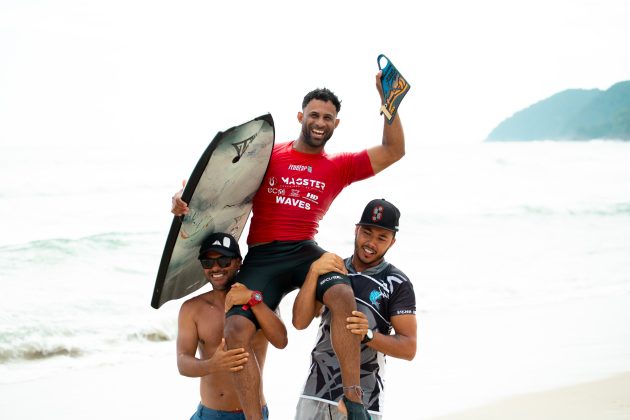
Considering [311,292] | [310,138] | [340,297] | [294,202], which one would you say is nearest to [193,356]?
[311,292]

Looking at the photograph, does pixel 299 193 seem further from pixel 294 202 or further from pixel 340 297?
pixel 340 297

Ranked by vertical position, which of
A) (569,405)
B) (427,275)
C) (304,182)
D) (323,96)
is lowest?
(569,405)

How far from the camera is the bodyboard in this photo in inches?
184

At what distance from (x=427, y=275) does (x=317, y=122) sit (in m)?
Answer: 9.53

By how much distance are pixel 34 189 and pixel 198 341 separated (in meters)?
22.1

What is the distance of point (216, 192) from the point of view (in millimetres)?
4820

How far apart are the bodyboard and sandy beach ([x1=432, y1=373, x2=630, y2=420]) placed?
8.90 feet

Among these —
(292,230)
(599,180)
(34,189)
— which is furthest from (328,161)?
(599,180)

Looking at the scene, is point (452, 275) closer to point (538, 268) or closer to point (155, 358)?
point (538, 268)

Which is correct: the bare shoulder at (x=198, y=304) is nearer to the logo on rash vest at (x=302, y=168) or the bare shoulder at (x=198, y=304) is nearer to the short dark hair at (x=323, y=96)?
the logo on rash vest at (x=302, y=168)

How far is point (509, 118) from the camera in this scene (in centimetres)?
9550

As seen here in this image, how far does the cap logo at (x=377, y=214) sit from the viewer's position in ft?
13.1

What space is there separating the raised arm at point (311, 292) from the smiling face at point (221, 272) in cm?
44

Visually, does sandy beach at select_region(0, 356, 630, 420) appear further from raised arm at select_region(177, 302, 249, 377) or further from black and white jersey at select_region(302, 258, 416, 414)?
black and white jersey at select_region(302, 258, 416, 414)
